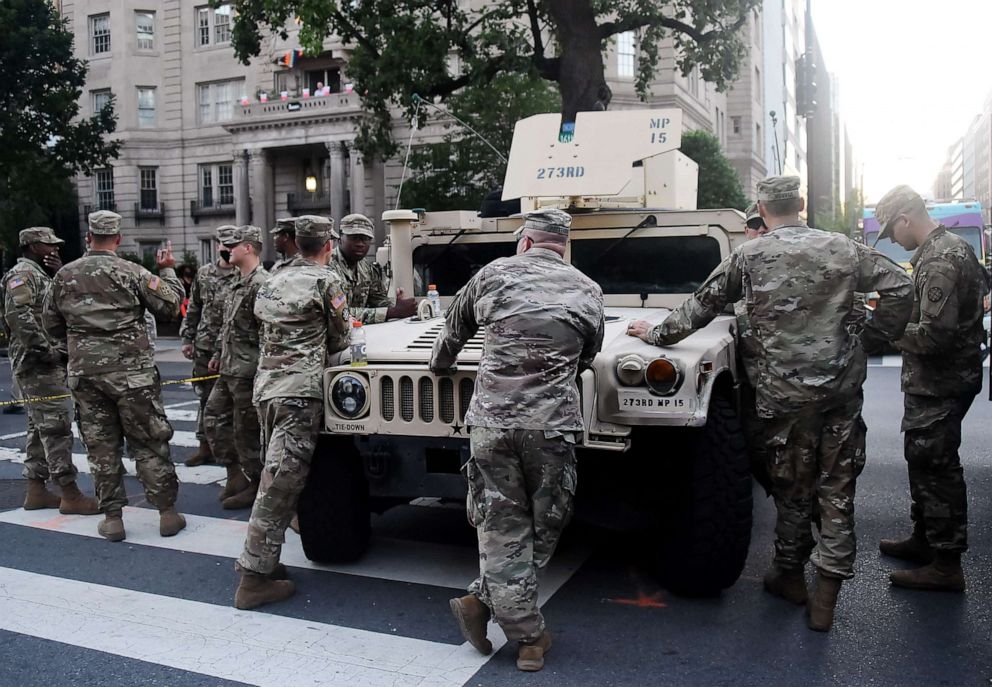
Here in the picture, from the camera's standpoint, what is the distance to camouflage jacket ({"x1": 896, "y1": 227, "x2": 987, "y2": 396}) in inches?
181

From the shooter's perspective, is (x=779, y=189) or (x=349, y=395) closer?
(x=779, y=189)

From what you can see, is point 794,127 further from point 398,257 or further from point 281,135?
point 398,257

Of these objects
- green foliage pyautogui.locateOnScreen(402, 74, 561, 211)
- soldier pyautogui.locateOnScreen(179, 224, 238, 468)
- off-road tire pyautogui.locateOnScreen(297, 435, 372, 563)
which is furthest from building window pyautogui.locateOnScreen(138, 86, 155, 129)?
off-road tire pyautogui.locateOnScreen(297, 435, 372, 563)

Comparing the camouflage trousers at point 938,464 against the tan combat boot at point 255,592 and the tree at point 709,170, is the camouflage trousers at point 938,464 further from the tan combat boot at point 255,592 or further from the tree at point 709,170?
the tree at point 709,170

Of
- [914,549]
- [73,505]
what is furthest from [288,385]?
[914,549]

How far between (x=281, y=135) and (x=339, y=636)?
35.5 meters

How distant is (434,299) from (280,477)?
1970 millimetres

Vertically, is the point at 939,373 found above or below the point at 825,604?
above

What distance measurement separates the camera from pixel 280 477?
4.41m

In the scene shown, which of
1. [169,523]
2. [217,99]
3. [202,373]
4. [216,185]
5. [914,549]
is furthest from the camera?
[216,185]

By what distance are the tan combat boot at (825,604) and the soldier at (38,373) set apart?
4564 millimetres

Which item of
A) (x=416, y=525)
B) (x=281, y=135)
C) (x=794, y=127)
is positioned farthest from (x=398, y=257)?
(x=794, y=127)

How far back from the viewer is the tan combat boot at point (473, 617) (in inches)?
148

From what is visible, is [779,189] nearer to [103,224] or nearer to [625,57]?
[103,224]
